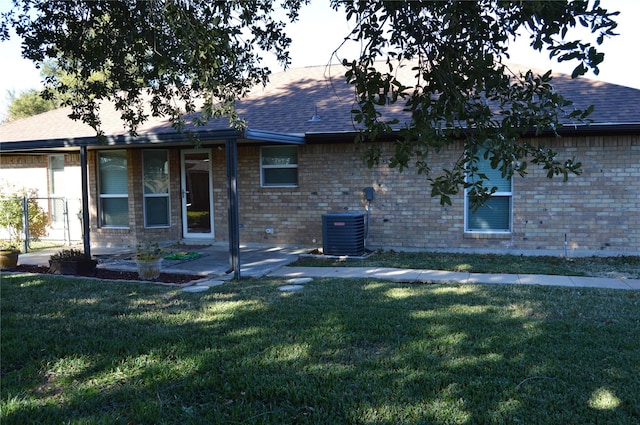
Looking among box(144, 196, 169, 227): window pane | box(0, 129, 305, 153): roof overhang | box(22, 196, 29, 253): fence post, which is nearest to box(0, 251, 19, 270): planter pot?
box(0, 129, 305, 153): roof overhang

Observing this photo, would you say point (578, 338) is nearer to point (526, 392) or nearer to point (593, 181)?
A: point (526, 392)

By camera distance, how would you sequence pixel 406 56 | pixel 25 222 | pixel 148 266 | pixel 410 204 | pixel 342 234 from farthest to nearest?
pixel 25 222
pixel 410 204
pixel 342 234
pixel 148 266
pixel 406 56

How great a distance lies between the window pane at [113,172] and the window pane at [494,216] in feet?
28.1

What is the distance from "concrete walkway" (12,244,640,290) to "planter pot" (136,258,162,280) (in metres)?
0.57

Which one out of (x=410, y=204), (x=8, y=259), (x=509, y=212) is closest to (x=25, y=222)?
(x=8, y=259)

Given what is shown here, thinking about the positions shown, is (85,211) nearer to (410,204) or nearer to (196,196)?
(196,196)

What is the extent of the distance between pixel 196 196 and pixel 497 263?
→ 7.67 m

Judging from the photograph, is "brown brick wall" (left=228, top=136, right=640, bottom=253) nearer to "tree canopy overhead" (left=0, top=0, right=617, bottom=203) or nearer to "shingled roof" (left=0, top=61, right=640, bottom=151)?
"shingled roof" (left=0, top=61, right=640, bottom=151)

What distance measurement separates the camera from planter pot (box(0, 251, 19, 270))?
10305 mm

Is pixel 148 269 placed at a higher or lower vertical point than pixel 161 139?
lower

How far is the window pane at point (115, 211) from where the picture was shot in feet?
44.5

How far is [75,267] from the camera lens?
375 inches

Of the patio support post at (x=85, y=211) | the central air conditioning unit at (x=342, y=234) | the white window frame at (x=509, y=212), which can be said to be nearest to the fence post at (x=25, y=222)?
the patio support post at (x=85, y=211)

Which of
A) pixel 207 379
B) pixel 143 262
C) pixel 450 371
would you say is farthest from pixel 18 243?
pixel 450 371
